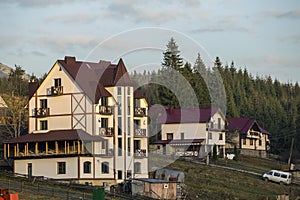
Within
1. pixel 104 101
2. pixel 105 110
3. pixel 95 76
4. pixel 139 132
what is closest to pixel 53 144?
pixel 105 110

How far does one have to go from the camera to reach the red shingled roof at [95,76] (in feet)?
228

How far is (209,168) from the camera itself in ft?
254

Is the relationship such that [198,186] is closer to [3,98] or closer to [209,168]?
[209,168]

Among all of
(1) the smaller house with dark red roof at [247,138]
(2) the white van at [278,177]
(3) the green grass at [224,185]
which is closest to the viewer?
(3) the green grass at [224,185]

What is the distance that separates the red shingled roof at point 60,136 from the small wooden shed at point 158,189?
29.0ft

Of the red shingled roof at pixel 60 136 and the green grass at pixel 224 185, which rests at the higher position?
the red shingled roof at pixel 60 136

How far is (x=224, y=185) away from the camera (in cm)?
6856

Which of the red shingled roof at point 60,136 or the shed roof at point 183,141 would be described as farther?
the shed roof at point 183,141

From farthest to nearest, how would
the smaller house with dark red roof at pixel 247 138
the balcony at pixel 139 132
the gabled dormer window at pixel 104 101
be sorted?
the smaller house with dark red roof at pixel 247 138
the balcony at pixel 139 132
the gabled dormer window at pixel 104 101

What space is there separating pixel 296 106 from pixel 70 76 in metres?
91.5

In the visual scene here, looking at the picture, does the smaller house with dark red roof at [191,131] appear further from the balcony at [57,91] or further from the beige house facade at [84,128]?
the balcony at [57,91]

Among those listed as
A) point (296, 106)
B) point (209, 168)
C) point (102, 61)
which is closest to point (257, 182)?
point (209, 168)

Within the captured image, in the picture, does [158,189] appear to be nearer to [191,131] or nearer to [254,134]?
[191,131]

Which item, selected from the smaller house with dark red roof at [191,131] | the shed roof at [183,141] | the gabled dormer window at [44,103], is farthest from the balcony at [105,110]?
the shed roof at [183,141]
